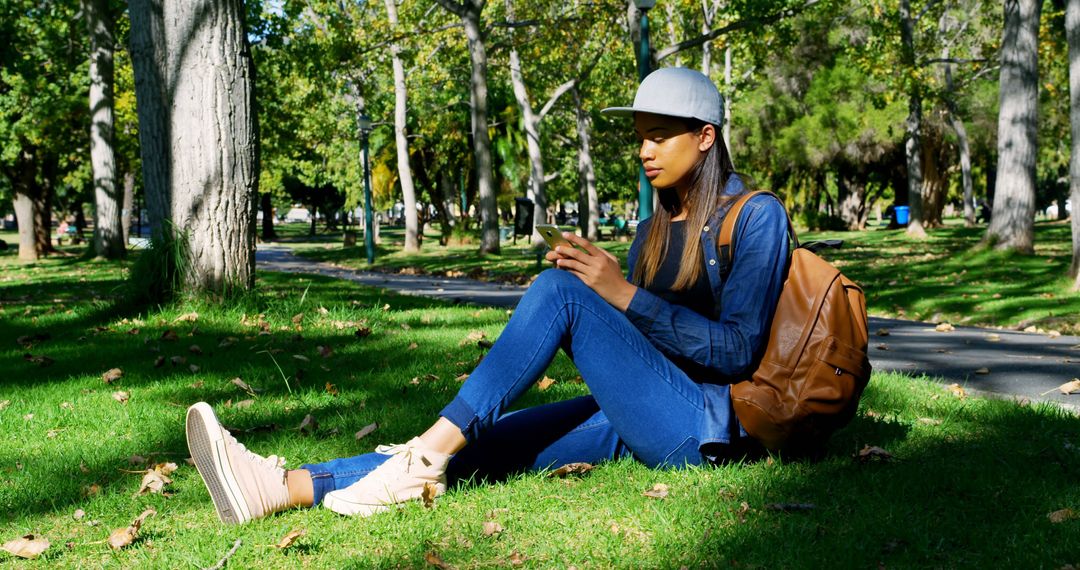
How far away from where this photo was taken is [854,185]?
4262 cm

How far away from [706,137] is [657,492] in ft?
4.08

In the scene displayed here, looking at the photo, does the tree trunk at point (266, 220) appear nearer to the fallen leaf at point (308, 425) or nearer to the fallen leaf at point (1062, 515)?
the fallen leaf at point (308, 425)

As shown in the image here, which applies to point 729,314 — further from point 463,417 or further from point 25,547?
point 25,547

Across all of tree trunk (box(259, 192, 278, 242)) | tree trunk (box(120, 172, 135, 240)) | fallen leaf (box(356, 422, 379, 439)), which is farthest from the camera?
tree trunk (box(259, 192, 278, 242))

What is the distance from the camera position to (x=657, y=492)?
325 centimetres

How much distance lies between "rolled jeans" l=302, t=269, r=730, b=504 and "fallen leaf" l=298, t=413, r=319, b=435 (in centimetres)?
116

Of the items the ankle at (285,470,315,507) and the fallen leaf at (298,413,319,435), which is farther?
the fallen leaf at (298,413,319,435)

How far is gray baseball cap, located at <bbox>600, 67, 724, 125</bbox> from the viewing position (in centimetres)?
320

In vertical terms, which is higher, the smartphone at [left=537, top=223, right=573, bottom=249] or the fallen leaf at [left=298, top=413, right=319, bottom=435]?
the smartphone at [left=537, top=223, right=573, bottom=249]

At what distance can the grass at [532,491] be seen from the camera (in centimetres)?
273

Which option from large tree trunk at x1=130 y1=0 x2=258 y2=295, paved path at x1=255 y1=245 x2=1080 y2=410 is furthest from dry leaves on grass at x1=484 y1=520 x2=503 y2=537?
large tree trunk at x1=130 y1=0 x2=258 y2=295

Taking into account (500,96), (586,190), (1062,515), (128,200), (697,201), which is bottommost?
(1062,515)

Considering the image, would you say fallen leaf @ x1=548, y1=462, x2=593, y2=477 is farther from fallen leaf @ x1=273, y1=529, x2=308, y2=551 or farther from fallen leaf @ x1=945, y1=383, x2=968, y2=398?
fallen leaf @ x1=945, y1=383, x2=968, y2=398

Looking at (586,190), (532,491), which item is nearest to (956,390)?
(532,491)
